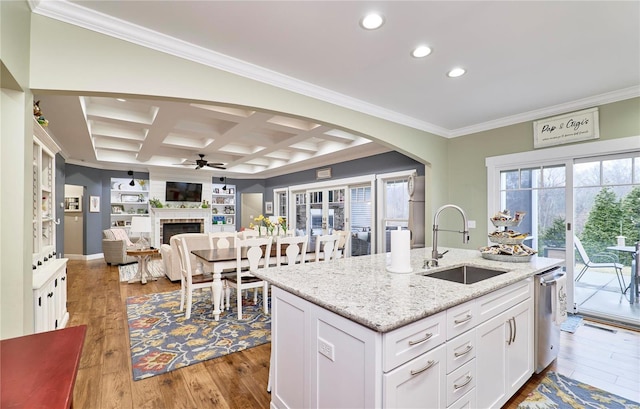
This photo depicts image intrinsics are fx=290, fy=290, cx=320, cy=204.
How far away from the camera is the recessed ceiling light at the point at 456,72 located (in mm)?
2785

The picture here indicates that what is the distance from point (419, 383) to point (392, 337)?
32 centimetres

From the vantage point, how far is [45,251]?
290 centimetres

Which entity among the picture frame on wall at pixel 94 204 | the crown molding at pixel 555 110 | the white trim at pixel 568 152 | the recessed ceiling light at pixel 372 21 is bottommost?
the picture frame on wall at pixel 94 204

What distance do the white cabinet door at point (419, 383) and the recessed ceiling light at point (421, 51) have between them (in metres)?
2.25

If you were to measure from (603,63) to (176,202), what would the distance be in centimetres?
969

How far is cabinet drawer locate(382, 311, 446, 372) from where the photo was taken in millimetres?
1156

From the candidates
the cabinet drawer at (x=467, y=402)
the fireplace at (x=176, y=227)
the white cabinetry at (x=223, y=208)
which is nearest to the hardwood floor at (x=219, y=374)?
the cabinet drawer at (x=467, y=402)

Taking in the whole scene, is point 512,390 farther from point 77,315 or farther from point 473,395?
point 77,315

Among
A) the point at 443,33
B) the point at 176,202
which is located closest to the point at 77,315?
the point at 443,33

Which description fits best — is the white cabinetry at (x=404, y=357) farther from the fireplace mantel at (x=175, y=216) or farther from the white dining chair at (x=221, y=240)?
the fireplace mantel at (x=175, y=216)

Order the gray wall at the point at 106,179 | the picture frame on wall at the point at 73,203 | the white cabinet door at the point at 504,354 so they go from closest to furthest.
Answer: the white cabinet door at the point at 504,354
the gray wall at the point at 106,179
the picture frame on wall at the point at 73,203

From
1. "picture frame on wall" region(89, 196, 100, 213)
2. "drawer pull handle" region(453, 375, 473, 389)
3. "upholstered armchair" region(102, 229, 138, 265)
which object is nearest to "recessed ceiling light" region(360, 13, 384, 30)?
"drawer pull handle" region(453, 375, 473, 389)

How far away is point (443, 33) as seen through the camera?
7.30ft

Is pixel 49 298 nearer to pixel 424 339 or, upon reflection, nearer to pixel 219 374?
pixel 219 374
